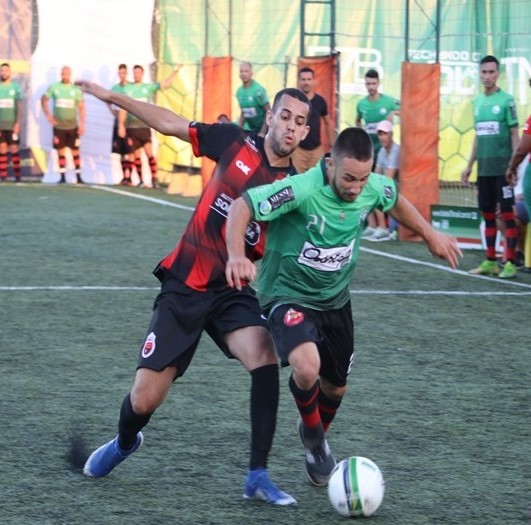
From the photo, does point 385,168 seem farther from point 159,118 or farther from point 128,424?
point 128,424

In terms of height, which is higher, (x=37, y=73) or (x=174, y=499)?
(x=37, y=73)

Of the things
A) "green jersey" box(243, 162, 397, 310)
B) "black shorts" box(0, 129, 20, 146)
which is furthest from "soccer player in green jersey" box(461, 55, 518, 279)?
"black shorts" box(0, 129, 20, 146)

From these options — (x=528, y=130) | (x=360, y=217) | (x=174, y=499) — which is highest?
(x=528, y=130)

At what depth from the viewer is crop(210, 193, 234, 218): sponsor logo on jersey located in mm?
5438

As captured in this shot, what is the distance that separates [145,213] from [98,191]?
4.33m

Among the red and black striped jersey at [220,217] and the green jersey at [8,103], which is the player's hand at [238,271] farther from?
the green jersey at [8,103]

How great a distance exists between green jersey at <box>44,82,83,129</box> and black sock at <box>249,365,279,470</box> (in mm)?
18938

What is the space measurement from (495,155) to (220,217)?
7640 millimetres

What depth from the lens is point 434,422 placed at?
6637 mm

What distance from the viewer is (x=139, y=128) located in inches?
928

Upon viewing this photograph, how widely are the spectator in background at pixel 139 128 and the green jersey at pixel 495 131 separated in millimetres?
11427

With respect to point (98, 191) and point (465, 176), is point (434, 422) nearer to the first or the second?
point (465, 176)

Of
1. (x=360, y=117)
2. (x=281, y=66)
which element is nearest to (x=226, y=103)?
(x=281, y=66)

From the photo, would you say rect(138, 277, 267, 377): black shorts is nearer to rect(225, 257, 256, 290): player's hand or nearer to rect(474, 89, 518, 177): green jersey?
rect(225, 257, 256, 290): player's hand
